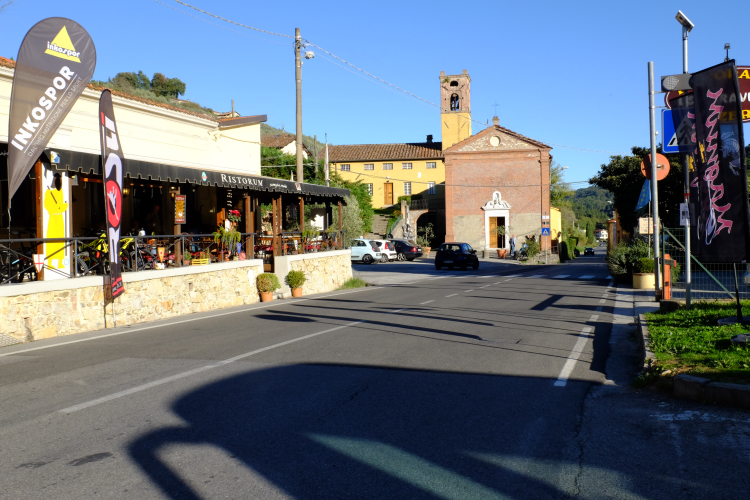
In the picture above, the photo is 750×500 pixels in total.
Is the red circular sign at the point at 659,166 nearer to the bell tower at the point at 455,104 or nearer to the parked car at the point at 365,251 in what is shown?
the parked car at the point at 365,251

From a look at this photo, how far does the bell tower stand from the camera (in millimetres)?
62500

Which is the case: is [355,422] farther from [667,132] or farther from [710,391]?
[667,132]

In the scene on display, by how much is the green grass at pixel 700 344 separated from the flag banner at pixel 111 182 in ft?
33.3

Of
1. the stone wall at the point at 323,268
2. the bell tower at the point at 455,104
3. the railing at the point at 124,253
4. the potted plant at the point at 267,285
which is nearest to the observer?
the railing at the point at 124,253

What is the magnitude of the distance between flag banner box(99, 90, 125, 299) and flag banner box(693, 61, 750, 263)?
1063 cm

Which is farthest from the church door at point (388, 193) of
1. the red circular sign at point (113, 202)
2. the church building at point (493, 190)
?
the red circular sign at point (113, 202)

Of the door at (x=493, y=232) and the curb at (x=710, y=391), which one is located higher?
the door at (x=493, y=232)

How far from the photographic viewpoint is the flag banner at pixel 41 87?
35.3ft

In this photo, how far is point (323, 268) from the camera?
22.4 metres

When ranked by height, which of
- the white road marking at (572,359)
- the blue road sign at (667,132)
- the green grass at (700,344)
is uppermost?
the blue road sign at (667,132)

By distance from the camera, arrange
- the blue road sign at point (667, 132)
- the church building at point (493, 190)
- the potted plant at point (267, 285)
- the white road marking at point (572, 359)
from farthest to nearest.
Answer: the church building at point (493, 190), the potted plant at point (267, 285), the blue road sign at point (667, 132), the white road marking at point (572, 359)

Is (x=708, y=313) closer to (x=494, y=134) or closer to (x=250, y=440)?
(x=250, y=440)

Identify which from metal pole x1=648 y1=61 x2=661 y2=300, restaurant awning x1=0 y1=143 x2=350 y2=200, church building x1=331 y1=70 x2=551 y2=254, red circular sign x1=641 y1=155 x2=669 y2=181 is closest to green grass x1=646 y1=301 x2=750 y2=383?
metal pole x1=648 y1=61 x2=661 y2=300

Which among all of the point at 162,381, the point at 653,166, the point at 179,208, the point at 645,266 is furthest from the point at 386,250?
the point at 162,381
